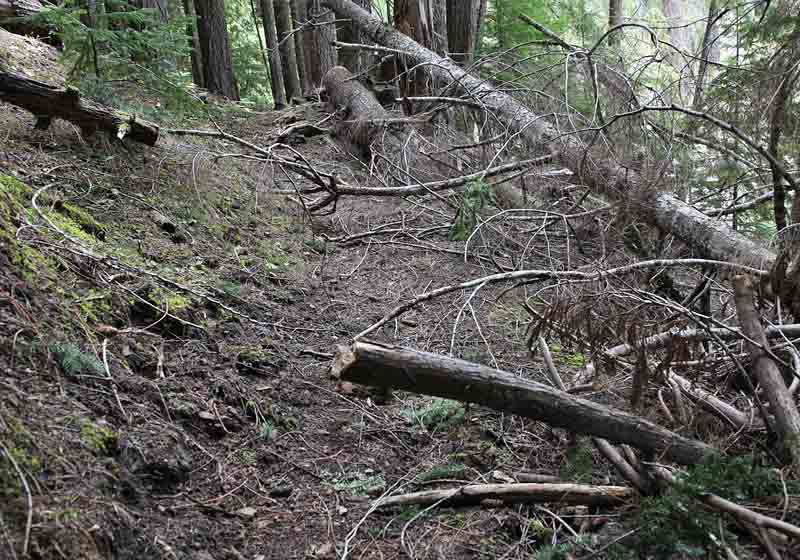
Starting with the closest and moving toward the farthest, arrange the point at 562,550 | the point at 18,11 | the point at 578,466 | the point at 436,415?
the point at 562,550 → the point at 578,466 → the point at 436,415 → the point at 18,11

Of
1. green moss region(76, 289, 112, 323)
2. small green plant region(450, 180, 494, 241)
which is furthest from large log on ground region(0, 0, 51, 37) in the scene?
small green plant region(450, 180, 494, 241)

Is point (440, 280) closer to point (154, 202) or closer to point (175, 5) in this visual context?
point (154, 202)

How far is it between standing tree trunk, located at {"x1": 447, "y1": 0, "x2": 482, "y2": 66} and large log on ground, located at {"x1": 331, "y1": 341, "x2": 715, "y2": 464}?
735cm

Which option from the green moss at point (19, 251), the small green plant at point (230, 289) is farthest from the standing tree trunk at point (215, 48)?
the green moss at point (19, 251)

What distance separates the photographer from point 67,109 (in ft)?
14.5

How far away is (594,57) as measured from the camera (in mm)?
5551

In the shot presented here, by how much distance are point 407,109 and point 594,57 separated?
7.93ft

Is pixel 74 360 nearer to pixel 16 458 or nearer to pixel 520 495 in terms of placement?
pixel 16 458

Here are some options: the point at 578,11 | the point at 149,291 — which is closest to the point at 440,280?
the point at 149,291

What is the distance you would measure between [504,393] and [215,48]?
10.2 metres

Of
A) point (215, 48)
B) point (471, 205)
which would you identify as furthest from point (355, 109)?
point (215, 48)

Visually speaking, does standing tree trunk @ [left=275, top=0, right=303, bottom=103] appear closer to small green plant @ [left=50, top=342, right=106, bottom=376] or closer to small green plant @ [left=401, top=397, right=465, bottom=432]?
small green plant @ [left=401, top=397, right=465, bottom=432]

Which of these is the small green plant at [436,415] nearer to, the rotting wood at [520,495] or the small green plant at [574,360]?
the rotting wood at [520,495]

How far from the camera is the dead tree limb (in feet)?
8.45
